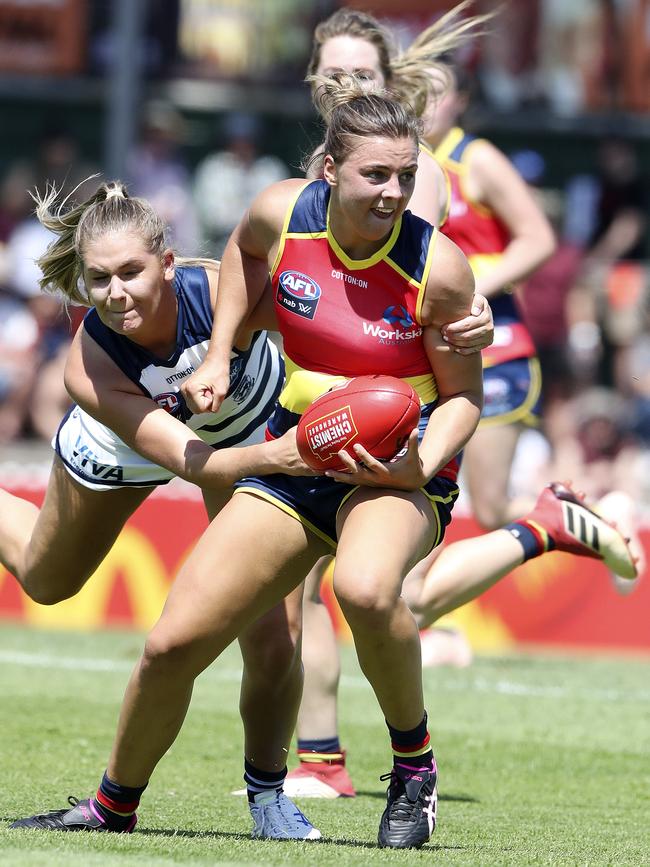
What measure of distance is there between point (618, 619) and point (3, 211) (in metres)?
6.56

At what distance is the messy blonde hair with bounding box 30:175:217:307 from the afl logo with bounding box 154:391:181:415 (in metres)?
Result: 0.35

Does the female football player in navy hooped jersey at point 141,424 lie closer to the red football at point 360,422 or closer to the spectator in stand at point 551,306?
the red football at point 360,422

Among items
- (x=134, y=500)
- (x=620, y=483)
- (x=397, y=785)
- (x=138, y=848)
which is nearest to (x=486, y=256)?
(x=134, y=500)

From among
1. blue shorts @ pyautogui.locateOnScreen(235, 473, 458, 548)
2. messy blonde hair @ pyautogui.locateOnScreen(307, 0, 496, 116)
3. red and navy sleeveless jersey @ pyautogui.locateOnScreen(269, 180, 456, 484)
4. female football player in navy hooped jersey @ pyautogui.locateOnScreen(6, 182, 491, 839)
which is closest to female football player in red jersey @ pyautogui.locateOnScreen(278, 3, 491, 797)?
messy blonde hair @ pyautogui.locateOnScreen(307, 0, 496, 116)

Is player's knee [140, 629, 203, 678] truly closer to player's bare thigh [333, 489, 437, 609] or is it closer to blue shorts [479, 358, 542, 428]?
player's bare thigh [333, 489, 437, 609]

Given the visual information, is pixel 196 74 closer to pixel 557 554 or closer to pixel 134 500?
pixel 557 554

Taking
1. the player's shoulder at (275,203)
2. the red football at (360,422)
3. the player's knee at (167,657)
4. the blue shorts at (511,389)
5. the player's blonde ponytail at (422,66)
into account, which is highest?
the player's blonde ponytail at (422,66)

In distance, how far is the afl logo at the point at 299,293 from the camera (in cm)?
439

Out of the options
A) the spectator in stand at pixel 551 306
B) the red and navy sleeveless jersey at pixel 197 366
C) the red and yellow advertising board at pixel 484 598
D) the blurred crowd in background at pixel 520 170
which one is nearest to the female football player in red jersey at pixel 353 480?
the red and navy sleeveless jersey at pixel 197 366

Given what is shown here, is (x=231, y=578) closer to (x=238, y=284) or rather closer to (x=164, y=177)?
(x=238, y=284)

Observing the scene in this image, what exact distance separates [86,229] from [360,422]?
1.01 meters

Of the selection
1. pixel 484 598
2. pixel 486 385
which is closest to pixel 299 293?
pixel 486 385

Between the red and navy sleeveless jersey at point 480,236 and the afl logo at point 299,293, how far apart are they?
2358 mm

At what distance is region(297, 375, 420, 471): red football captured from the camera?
4.14 metres
